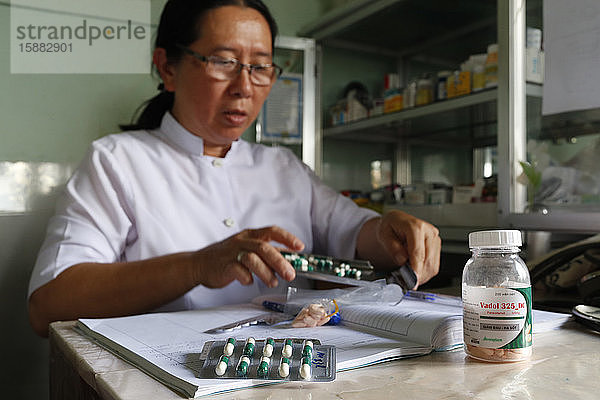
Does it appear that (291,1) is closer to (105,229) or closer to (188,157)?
(188,157)

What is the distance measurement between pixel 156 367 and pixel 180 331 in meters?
0.17

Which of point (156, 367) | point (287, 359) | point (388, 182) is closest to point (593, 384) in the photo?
point (287, 359)

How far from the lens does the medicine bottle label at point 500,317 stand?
50cm

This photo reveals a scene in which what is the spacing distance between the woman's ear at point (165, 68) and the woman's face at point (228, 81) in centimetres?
5

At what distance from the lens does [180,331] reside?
25.8 inches

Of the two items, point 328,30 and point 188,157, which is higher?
point 328,30

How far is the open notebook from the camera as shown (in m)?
0.48

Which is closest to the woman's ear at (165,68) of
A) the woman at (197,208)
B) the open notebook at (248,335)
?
the woman at (197,208)

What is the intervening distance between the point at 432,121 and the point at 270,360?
63.4 inches

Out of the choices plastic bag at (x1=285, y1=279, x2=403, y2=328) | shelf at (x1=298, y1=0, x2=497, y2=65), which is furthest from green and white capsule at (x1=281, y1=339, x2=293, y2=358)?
shelf at (x1=298, y1=0, x2=497, y2=65)

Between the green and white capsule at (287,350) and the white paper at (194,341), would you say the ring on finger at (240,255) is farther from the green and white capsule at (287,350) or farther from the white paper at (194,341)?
the green and white capsule at (287,350)

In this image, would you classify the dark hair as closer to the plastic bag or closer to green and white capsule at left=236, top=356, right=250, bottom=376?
the plastic bag

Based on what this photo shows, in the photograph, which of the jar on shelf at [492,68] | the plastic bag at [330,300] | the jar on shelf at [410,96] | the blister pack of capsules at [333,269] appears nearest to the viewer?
the plastic bag at [330,300]

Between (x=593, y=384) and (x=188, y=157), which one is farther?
(x=188, y=157)
